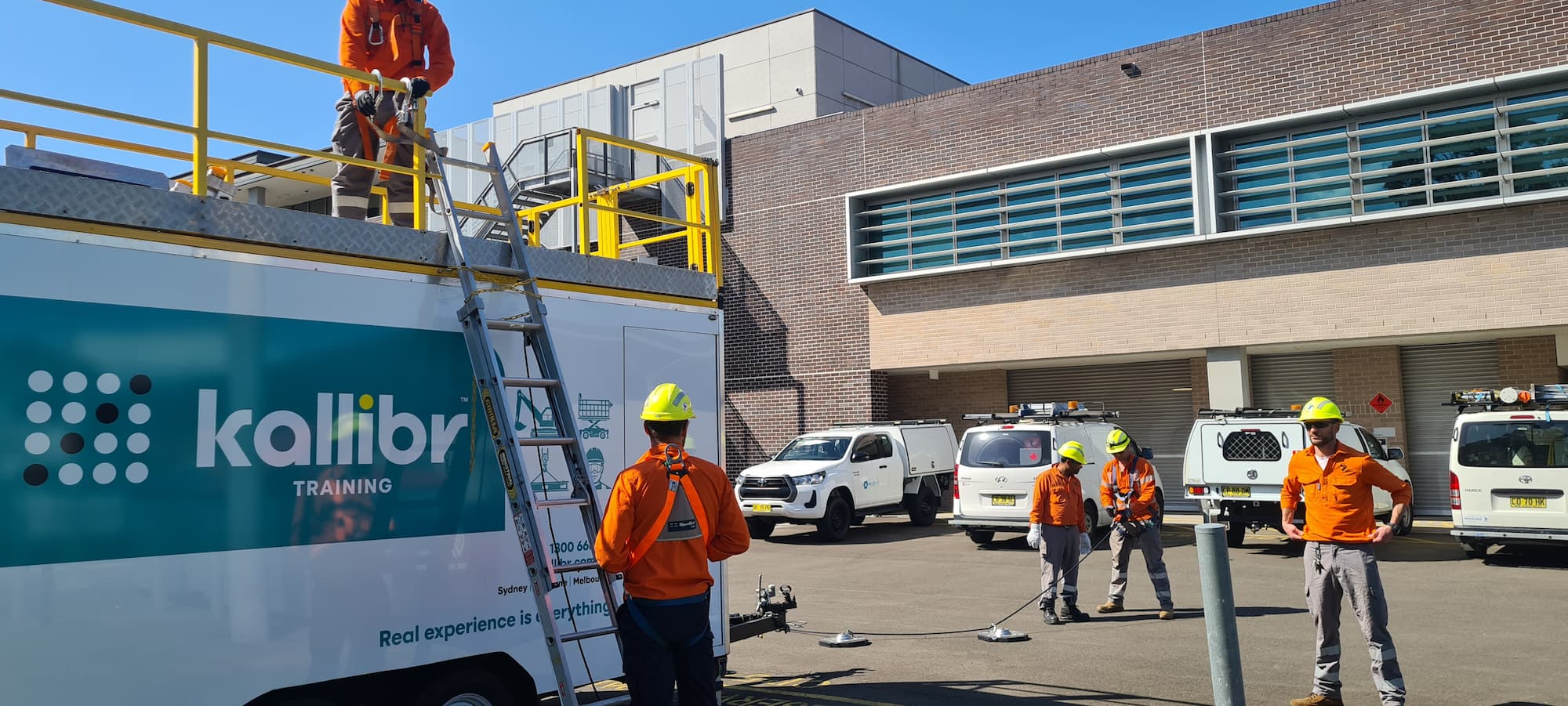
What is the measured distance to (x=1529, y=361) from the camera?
19.7 metres

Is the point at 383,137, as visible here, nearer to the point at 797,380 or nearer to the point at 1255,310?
the point at 1255,310

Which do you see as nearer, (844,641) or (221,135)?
(221,135)

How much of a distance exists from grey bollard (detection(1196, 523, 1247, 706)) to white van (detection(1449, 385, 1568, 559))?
36.5ft

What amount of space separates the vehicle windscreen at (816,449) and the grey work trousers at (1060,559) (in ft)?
27.2

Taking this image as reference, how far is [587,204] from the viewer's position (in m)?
6.57

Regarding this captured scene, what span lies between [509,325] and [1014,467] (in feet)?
41.4

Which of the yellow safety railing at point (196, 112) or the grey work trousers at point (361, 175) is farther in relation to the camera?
the grey work trousers at point (361, 175)

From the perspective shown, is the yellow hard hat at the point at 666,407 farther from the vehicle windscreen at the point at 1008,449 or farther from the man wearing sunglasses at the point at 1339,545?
the vehicle windscreen at the point at 1008,449

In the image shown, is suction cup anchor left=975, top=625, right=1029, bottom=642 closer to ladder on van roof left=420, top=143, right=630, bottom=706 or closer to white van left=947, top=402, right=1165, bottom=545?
ladder on van roof left=420, top=143, right=630, bottom=706

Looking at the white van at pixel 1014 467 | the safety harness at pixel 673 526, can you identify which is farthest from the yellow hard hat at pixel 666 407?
the white van at pixel 1014 467

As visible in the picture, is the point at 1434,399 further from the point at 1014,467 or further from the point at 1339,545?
the point at 1339,545

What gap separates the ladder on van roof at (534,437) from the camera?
4.96m

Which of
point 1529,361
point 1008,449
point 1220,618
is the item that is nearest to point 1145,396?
point 1529,361

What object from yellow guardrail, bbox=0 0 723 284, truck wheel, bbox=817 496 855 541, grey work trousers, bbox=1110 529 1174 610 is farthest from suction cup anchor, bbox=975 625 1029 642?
truck wheel, bbox=817 496 855 541
